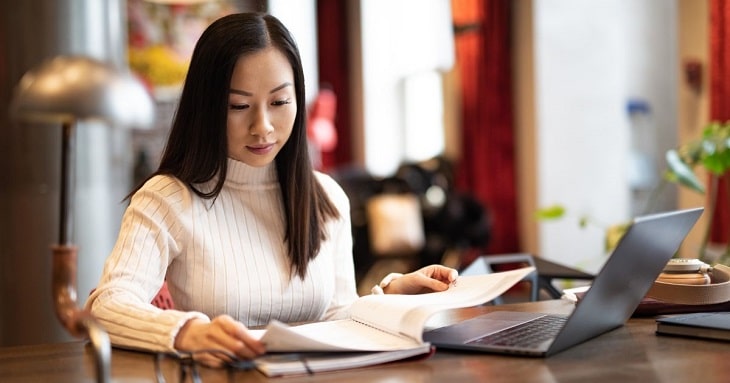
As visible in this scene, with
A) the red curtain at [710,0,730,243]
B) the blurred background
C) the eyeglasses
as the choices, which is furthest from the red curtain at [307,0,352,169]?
the eyeglasses

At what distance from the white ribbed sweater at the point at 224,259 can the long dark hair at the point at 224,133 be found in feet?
0.09

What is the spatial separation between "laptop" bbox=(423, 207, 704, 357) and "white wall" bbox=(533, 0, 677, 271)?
4.41 m

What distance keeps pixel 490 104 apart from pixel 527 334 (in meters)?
4.98

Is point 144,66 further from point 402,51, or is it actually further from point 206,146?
point 206,146

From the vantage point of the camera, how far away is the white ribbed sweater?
5.16ft

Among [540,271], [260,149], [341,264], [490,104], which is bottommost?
[540,271]

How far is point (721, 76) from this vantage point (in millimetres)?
4402

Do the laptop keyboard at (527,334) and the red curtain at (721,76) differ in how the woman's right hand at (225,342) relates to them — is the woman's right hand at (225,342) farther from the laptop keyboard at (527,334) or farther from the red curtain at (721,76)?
the red curtain at (721,76)

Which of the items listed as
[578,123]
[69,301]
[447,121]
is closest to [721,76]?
[578,123]

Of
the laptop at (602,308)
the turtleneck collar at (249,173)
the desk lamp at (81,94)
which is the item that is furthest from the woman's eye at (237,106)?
the desk lamp at (81,94)

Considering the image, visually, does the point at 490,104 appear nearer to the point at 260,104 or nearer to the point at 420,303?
the point at 260,104

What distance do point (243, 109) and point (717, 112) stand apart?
334 cm

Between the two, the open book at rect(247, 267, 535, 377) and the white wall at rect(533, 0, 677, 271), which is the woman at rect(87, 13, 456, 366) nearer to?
the open book at rect(247, 267, 535, 377)

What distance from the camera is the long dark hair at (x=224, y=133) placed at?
1.64 metres
